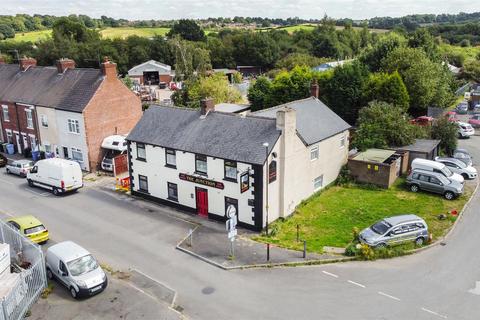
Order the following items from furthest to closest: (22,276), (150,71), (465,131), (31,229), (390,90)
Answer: (150,71)
(465,131)
(390,90)
(31,229)
(22,276)

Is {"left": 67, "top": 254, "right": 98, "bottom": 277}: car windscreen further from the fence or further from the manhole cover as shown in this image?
the manhole cover

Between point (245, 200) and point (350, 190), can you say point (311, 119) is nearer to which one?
point (350, 190)

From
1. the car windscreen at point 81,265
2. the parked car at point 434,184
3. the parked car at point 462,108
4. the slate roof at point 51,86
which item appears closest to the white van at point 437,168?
the parked car at point 434,184

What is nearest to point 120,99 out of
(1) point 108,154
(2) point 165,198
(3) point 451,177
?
(1) point 108,154

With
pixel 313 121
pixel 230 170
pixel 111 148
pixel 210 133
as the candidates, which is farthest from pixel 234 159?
pixel 111 148

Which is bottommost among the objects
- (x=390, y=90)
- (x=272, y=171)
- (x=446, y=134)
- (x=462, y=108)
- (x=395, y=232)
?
(x=462, y=108)

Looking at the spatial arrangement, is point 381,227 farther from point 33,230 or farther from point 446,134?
point 446,134

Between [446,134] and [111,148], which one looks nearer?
[111,148]
